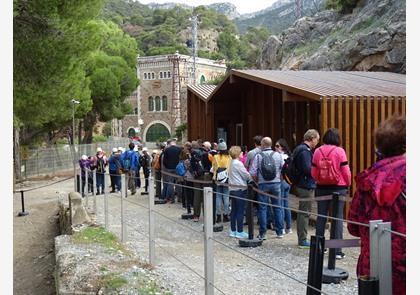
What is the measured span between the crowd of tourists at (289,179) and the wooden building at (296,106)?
2.97ft

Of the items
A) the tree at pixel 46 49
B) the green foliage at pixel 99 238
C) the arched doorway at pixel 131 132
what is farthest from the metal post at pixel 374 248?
the arched doorway at pixel 131 132

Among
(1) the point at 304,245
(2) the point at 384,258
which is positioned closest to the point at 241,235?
(1) the point at 304,245

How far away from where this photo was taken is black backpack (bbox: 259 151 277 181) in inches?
343

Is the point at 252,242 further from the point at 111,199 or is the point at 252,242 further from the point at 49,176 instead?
the point at 49,176

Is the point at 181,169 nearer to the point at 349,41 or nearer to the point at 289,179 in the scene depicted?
the point at 289,179

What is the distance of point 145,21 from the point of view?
13450cm

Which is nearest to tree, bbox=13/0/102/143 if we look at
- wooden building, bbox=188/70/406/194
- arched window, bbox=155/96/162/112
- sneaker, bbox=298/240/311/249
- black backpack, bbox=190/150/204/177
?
wooden building, bbox=188/70/406/194

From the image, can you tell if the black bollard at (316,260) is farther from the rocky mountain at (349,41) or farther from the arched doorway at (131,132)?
the arched doorway at (131,132)

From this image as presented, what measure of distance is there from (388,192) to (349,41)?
1970cm

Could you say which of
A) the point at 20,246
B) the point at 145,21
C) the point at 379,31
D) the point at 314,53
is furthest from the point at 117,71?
the point at 145,21

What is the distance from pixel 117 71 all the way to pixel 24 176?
16.1 metres

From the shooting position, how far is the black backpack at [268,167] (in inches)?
343

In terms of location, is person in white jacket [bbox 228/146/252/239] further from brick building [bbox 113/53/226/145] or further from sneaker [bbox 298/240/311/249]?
brick building [bbox 113/53/226/145]

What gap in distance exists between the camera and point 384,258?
2.70 m
